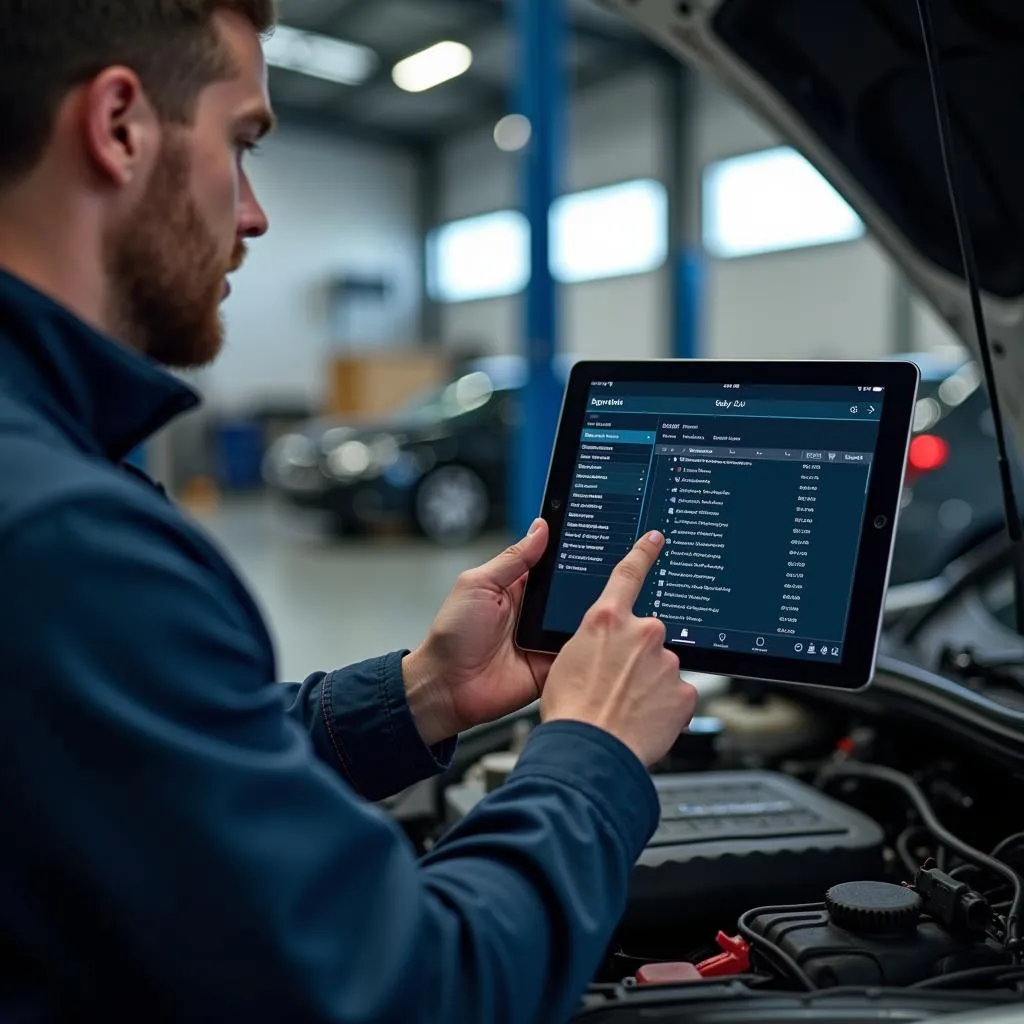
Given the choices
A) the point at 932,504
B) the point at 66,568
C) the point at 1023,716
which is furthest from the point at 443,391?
the point at 66,568

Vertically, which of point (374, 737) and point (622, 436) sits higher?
point (622, 436)

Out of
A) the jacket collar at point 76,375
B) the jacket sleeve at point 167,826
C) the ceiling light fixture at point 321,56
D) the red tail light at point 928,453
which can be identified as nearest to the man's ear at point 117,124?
the jacket collar at point 76,375

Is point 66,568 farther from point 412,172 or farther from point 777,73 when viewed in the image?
point 412,172

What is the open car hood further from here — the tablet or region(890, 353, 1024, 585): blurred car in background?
region(890, 353, 1024, 585): blurred car in background

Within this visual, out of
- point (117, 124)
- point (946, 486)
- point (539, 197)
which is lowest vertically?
point (946, 486)

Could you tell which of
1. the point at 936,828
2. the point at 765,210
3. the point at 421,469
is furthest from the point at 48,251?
the point at 765,210

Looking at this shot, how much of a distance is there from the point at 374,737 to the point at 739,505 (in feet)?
1.53

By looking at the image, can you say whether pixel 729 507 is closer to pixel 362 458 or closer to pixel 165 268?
pixel 165 268

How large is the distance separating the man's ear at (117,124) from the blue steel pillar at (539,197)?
4047 mm

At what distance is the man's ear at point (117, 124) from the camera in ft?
2.77

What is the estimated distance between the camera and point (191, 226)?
3.03 ft

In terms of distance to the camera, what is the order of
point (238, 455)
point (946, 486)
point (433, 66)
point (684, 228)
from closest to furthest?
point (946, 486) < point (684, 228) < point (433, 66) < point (238, 455)

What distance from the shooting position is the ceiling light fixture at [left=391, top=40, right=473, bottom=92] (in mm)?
12078

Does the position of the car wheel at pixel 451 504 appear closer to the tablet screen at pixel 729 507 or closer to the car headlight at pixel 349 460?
the car headlight at pixel 349 460
